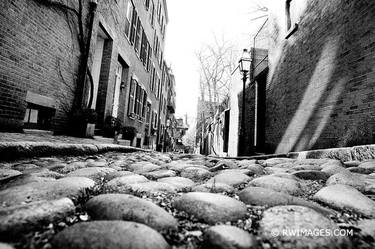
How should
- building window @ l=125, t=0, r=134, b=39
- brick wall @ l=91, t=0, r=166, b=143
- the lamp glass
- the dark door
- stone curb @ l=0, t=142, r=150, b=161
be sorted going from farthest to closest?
1. building window @ l=125, t=0, r=134, b=39
2. the dark door
3. the lamp glass
4. brick wall @ l=91, t=0, r=166, b=143
5. stone curb @ l=0, t=142, r=150, b=161

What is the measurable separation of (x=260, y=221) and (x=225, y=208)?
0.17 metres

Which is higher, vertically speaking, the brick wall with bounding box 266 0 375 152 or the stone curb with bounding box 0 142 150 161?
the brick wall with bounding box 266 0 375 152

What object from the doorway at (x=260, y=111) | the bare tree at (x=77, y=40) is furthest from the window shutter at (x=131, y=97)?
the doorway at (x=260, y=111)

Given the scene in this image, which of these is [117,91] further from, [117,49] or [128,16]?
[128,16]

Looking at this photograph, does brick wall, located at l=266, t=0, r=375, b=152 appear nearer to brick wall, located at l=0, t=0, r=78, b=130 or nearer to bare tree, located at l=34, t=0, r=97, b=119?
bare tree, located at l=34, t=0, r=97, b=119

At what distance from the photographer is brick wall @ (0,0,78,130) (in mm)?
3424

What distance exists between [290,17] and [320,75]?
110 inches

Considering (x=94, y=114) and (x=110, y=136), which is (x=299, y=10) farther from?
(x=110, y=136)

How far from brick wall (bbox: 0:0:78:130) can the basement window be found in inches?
220

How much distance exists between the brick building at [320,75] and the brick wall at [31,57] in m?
5.47

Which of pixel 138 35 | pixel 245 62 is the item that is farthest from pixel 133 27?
pixel 245 62

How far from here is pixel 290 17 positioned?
21.0 ft

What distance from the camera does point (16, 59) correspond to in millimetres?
3613

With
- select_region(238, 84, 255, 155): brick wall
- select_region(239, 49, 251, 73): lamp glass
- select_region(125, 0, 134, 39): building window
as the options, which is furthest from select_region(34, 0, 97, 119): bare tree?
select_region(238, 84, 255, 155): brick wall
